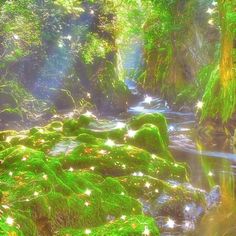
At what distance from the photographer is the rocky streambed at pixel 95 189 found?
5823mm

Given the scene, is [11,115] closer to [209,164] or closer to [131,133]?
[131,133]

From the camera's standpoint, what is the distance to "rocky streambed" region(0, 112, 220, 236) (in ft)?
19.1

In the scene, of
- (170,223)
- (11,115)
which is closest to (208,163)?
(170,223)

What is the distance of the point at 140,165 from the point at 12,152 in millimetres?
3206

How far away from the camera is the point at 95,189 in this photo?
7.29 m

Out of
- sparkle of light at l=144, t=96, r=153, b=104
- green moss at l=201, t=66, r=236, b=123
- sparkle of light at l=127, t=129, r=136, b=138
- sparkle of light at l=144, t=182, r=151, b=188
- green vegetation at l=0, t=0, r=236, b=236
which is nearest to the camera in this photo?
green vegetation at l=0, t=0, r=236, b=236

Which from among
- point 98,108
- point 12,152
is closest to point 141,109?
point 98,108

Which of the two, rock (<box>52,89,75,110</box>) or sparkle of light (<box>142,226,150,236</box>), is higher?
rock (<box>52,89,75,110</box>)

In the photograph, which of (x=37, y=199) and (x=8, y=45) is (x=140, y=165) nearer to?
(x=37, y=199)

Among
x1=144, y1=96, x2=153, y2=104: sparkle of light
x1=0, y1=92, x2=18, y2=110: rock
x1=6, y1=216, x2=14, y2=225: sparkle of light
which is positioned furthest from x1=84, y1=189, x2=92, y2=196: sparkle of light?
x1=144, y1=96, x2=153, y2=104: sparkle of light

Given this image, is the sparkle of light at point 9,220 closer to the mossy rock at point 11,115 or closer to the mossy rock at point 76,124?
the mossy rock at point 76,124

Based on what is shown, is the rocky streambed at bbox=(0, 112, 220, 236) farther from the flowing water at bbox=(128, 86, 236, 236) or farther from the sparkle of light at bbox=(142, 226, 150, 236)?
the flowing water at bbox=(128, 86, 236, 236)

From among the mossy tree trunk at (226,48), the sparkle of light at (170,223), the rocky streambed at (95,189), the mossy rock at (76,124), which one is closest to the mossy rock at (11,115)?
the rocky streambed at (95,189)

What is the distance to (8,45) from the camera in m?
17.5
